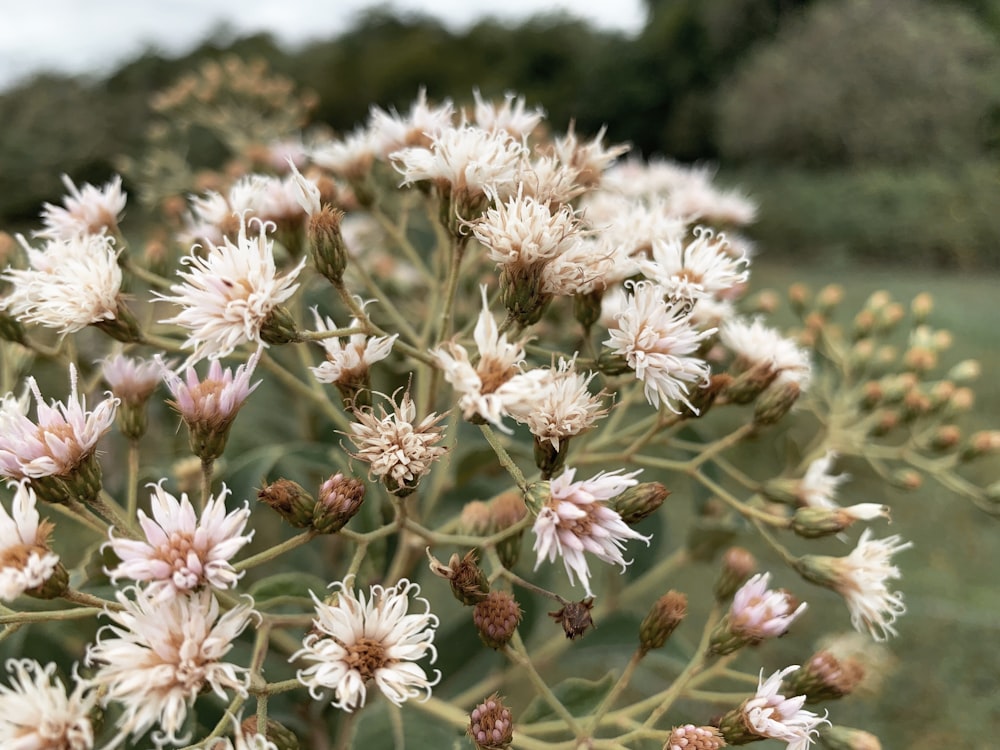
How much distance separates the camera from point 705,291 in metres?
0.61

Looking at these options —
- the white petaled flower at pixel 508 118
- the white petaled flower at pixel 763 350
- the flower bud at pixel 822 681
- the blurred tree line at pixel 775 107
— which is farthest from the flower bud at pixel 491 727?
the blurred tree line at pixel 775 107

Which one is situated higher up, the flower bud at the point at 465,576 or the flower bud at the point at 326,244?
the flower bud at the point at 326,244

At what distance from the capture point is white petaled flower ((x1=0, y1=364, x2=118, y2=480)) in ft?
1.65

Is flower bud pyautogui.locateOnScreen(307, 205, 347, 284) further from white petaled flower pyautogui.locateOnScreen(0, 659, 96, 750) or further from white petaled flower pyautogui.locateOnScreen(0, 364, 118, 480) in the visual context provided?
white petaled flower pyautogui.locateOnScreen(0, 659, 96, 750)

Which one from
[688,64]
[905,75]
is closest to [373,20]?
[688,64]

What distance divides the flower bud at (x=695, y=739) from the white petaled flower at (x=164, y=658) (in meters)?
0.28

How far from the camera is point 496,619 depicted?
0.53 m

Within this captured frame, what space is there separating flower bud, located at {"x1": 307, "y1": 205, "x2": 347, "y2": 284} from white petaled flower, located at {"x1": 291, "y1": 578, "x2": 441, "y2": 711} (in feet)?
0.75

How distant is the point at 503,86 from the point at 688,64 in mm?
3283

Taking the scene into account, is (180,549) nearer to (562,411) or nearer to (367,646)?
(367,646)

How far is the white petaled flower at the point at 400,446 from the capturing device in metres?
0.49

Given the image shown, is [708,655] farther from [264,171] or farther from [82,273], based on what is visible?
[264,171]

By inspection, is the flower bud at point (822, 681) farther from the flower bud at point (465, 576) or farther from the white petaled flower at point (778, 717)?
the flower bud at point (465, 576)

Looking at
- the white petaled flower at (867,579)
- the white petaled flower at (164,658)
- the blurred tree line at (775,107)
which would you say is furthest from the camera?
the blurred tree line at (775,107)
